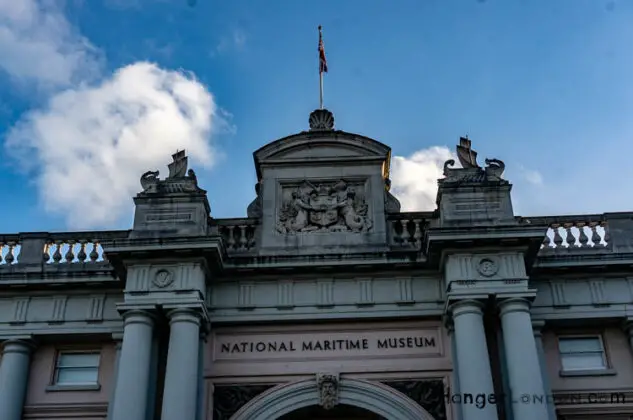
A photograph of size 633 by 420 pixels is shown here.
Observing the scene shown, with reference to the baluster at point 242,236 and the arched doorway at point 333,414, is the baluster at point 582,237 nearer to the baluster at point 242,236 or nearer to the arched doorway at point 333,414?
the arched doorway at point 333,414

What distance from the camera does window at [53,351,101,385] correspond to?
19844mm

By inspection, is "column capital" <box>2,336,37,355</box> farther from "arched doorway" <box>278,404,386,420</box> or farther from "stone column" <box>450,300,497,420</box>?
"stone column" <box>450,300,497,420</box>

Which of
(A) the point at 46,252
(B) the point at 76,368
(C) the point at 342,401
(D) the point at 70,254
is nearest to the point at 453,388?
(C) the point at 342,401

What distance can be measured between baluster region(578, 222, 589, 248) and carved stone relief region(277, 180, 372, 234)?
5.03 meters

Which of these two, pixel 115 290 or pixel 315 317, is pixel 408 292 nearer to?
pixel 315 317

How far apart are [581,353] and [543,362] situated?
1.24 metres

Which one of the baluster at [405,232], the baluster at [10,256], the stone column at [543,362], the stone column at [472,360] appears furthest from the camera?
the baluster at [10,256]

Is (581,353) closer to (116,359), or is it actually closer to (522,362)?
(522,362)

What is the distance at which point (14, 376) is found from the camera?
A: 19.5 m

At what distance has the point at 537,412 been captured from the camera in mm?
16719

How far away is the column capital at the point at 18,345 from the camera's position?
19766 mm

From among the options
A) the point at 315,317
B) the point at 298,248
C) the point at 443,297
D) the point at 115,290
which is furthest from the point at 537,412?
the point at 115,290

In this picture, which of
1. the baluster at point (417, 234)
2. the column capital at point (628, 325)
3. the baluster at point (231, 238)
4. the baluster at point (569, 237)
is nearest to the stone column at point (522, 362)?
the column capital at point (628, 325)

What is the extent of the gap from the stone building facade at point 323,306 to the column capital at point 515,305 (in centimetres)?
4
